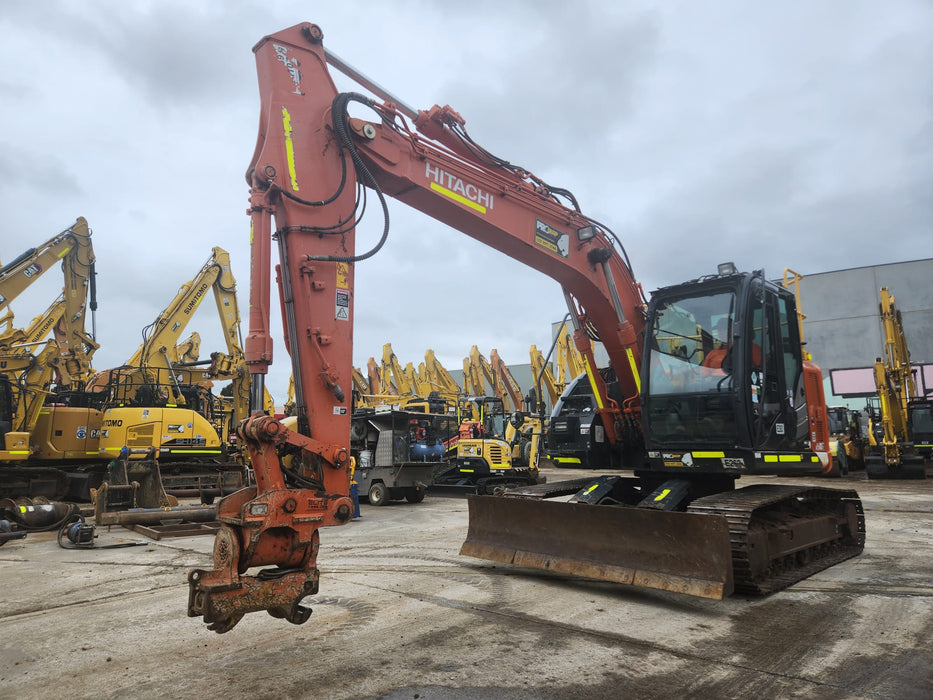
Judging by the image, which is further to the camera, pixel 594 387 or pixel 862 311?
pixel 862 311

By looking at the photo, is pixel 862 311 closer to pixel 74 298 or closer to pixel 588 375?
pixel 588 375

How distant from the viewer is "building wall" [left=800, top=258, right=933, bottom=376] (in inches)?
1328

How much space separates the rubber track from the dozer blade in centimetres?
32

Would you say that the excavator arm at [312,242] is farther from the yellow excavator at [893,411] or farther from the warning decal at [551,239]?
the yellow excavator at [893,411]

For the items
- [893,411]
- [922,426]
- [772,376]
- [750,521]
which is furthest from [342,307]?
[922,426]

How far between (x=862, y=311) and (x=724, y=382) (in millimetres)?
34804

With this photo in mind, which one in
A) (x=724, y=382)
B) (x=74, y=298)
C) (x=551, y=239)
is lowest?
(x=724, y=382)

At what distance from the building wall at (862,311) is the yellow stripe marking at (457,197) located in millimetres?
34420

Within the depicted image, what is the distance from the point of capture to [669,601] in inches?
216

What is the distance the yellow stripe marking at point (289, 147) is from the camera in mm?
4754

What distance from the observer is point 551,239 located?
6.58 m

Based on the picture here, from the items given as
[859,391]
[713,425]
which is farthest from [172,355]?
[859,391]

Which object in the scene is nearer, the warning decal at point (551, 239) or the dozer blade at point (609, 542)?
the dozer blade at point (609, 542)

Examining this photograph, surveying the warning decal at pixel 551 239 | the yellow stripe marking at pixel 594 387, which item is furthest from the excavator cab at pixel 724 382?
the warning decal at pixel 551 239
